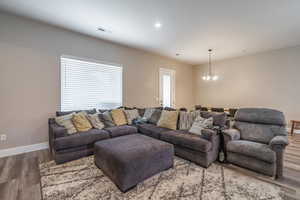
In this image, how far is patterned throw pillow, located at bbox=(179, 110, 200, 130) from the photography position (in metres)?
3.51

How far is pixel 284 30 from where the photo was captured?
3.78 meters

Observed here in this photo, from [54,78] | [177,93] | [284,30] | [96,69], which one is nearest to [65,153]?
[54,78]

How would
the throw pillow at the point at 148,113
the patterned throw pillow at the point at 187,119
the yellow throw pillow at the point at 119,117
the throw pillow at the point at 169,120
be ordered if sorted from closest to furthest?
the patterned throw pillow at the point at 187,119
the throw pillow at the point at 169,120
the yellow throw pillow at the point at 119,117
the throw pillow at the point at 148,113

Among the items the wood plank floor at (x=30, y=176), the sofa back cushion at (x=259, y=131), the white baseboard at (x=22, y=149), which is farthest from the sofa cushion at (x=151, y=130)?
the white baseboard at (x=22, y=149)

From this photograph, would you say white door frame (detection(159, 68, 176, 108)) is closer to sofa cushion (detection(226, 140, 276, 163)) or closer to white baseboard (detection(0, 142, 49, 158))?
sofa cushion (detection(226, 140, 276, 163))

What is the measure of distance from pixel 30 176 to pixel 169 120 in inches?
112

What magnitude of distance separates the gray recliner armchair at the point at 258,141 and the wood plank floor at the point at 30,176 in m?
0.15

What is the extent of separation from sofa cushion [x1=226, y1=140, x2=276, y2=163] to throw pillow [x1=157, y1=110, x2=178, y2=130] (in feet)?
4.22

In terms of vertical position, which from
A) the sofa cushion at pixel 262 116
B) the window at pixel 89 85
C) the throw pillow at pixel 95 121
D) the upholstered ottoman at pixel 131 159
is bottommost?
the upholstered ottoman at pixel 131 159

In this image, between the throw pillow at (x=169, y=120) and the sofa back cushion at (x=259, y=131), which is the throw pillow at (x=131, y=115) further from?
the sofa back cushion at (x=259, y=131)

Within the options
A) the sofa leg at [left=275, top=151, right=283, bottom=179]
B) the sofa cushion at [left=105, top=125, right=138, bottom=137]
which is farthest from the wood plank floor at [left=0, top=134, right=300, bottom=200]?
the sofa cushion at [left=105, top=125, right=138, bottom=137]

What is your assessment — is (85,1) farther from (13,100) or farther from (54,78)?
(13,100)

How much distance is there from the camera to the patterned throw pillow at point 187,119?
351 cm

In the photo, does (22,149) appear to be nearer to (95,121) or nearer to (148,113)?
(95,121)
